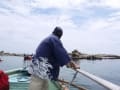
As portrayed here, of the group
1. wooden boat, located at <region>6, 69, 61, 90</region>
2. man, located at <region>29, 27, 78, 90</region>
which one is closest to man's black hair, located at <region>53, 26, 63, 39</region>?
man, located at <region>29, 27, 78, 90</region>

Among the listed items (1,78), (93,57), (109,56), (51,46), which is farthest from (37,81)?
(109,56)

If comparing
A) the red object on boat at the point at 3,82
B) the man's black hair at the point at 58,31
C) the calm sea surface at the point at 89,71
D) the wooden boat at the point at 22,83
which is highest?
the man's black hair at the point at 58,31

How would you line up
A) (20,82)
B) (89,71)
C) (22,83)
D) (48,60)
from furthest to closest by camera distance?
(89,71) < (20,82) < (22,83) < (48,60)

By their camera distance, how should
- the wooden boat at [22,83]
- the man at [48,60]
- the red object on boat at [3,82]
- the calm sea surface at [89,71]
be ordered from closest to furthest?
the red object on boat at [3,82] → the man at [48,60] → the wooden boat at [22,83] → the calm sea surface at [89,71]

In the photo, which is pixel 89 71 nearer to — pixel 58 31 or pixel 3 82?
pixel 58 31

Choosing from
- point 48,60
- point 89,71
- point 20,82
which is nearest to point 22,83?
point 20,82

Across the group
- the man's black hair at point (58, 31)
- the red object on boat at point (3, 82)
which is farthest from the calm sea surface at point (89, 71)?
the red object on boat at point (3, 82)

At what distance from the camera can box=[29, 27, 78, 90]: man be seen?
20.4 feet

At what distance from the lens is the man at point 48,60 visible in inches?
245

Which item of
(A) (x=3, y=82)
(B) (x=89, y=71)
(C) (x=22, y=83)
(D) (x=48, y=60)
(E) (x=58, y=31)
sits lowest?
(B) (x=89, y=71)

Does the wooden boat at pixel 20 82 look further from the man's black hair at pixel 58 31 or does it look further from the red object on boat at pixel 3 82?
the red object on boat at pixel 3 82

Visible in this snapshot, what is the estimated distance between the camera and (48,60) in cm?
625

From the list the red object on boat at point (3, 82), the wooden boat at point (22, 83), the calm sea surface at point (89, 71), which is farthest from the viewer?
the calm sea surface at point (89, 71)

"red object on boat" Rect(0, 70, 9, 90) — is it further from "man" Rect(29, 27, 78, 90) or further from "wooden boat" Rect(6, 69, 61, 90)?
"wooden boat" Rect(6, 69, 61, 90)
